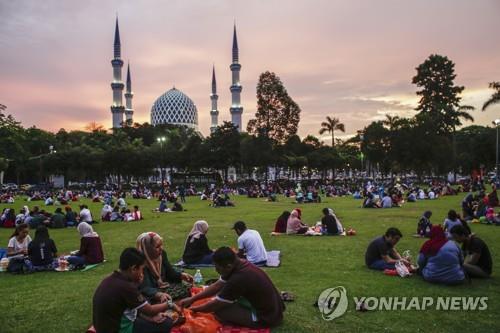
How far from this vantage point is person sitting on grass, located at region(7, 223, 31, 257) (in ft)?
30.8

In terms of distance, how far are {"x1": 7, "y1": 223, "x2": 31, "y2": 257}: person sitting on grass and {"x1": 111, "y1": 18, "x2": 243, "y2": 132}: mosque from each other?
8279 cm

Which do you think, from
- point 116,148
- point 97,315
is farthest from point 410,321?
point 116,148

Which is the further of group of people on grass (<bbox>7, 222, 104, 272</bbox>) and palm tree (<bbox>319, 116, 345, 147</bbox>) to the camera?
palm tree (<bbox>319, 116, 345, 147</bbox>)

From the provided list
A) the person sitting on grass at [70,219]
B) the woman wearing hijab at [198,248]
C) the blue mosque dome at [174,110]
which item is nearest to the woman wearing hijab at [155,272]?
the woman wearing hijab at [198,248]

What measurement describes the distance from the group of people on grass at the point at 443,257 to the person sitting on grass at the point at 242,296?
328cm

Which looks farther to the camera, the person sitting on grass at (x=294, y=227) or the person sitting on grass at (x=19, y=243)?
the person sitting on grass at (x=294, y=227)

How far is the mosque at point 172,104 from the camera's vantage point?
94.6m

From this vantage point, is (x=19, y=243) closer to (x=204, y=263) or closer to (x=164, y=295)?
(x=204, y=263)

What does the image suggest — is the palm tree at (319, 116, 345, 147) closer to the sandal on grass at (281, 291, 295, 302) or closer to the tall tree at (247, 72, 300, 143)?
the tall tree at (247, 72, 300, 143)

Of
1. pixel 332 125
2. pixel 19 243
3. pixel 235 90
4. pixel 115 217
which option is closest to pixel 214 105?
pixel 235 90

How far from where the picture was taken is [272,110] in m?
48.6

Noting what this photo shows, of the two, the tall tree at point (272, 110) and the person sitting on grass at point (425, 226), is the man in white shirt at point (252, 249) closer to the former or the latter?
the person sitting on grass at point (425, 226)

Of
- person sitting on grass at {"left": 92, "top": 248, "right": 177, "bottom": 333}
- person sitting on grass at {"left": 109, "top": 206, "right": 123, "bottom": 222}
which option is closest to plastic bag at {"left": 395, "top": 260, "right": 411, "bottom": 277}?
person sitting on grass at {"left": 92, "top": 248, "right": 177, "bottom": 333}

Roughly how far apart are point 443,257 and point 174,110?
109 meters
